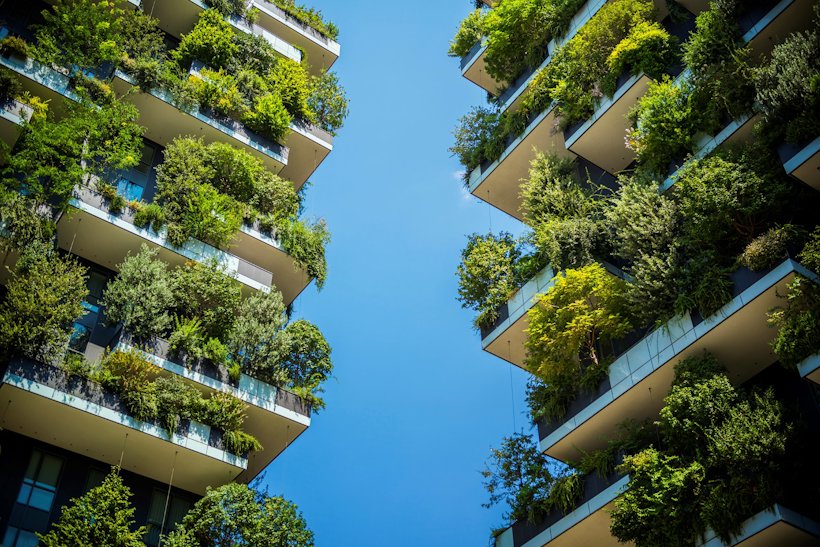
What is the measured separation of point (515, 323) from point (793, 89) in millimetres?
10739

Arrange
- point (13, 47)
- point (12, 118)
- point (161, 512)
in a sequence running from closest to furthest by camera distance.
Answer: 1. point (161, 512)
2. point (12, 118)
3. point (13, 47)

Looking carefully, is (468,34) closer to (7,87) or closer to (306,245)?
(306,245)

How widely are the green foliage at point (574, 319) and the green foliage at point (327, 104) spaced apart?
14.2m

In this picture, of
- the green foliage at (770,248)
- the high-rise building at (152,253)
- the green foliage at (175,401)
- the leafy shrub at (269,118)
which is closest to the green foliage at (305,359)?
the high-rise building at (152,253)

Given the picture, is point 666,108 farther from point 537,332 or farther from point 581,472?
point 581,472

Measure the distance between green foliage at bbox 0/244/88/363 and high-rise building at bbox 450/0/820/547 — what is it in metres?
12.5

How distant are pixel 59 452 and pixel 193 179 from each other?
9.81 m

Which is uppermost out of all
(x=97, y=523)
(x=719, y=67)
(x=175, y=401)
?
(x=719, y=67)

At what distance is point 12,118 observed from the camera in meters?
25.5

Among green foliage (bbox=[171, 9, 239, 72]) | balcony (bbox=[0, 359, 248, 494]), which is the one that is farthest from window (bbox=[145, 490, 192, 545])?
green foliage (bbox=[171, 9, 239, 72])

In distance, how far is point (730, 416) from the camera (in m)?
19.2

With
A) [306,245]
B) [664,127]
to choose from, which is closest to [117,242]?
[306,245]

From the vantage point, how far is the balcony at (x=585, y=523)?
853 inches

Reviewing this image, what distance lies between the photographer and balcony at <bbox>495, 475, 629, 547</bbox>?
21.7 m
